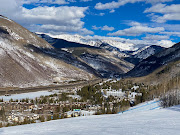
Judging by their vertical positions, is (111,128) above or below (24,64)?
below

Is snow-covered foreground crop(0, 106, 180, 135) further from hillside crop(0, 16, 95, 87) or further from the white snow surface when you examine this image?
hillside crop(0, 16, 95, 87)

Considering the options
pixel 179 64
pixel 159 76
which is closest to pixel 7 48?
pixel 159 76

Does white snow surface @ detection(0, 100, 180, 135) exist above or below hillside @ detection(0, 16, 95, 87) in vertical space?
below

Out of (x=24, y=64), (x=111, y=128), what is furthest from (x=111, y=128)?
(x=24, y=64)

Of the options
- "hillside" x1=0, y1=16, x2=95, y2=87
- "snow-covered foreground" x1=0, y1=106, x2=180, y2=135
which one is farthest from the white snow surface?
"hillside" x1=0, y1=16, x2=95, y2=87

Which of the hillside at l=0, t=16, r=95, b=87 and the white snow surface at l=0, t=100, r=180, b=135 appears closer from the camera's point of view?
the white snow surface at l=0, t=100, r=180, b=135

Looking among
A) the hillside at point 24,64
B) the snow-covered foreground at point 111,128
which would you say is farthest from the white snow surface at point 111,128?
the hillside at point 24,64

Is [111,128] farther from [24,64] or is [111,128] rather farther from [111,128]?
[24,64]

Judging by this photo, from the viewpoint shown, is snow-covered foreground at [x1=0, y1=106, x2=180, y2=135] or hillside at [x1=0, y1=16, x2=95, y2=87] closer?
snow-covered foreground at [x1=0, y1=106, x2=180, y2=135]

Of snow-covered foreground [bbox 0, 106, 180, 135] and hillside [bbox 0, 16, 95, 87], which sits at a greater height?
hillside [bbox 0, 16, 95, 87]

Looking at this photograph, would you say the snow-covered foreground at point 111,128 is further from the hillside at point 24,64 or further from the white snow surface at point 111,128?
the hillside at point 24,64
